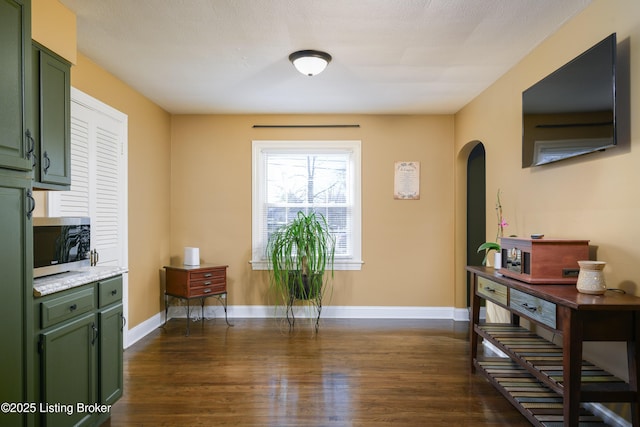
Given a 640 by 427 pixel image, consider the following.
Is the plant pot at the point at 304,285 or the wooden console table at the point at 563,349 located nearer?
the wooden console table at the point at 563,349

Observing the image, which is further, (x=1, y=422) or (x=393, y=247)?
(x=393, y=247)

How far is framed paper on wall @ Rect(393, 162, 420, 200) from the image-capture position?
16.4ft

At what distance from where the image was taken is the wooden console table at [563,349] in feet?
6.20

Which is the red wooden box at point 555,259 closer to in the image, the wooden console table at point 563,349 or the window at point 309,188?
the wooden console table at point 563,349

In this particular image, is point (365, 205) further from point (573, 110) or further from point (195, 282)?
point (573, 110)

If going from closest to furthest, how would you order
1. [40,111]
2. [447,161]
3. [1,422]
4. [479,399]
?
[1,422] → [40,111] → [479,399] → [447,161]

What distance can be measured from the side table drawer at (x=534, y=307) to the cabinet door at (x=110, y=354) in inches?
97.2

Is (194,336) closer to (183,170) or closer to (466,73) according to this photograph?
(183,170)

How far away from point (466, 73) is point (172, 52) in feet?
8.26

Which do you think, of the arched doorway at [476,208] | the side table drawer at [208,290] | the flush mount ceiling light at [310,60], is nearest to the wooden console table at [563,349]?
the flush mount ceiling light at [310,60]

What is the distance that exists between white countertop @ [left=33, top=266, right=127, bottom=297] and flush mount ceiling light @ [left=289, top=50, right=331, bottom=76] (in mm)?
2002

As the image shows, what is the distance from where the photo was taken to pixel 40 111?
2.20 m

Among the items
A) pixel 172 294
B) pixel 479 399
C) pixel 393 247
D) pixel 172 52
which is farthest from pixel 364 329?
pixel 172 52

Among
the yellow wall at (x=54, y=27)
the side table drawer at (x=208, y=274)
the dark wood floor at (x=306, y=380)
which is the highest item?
the yellow wall at (x=54, y=27)
